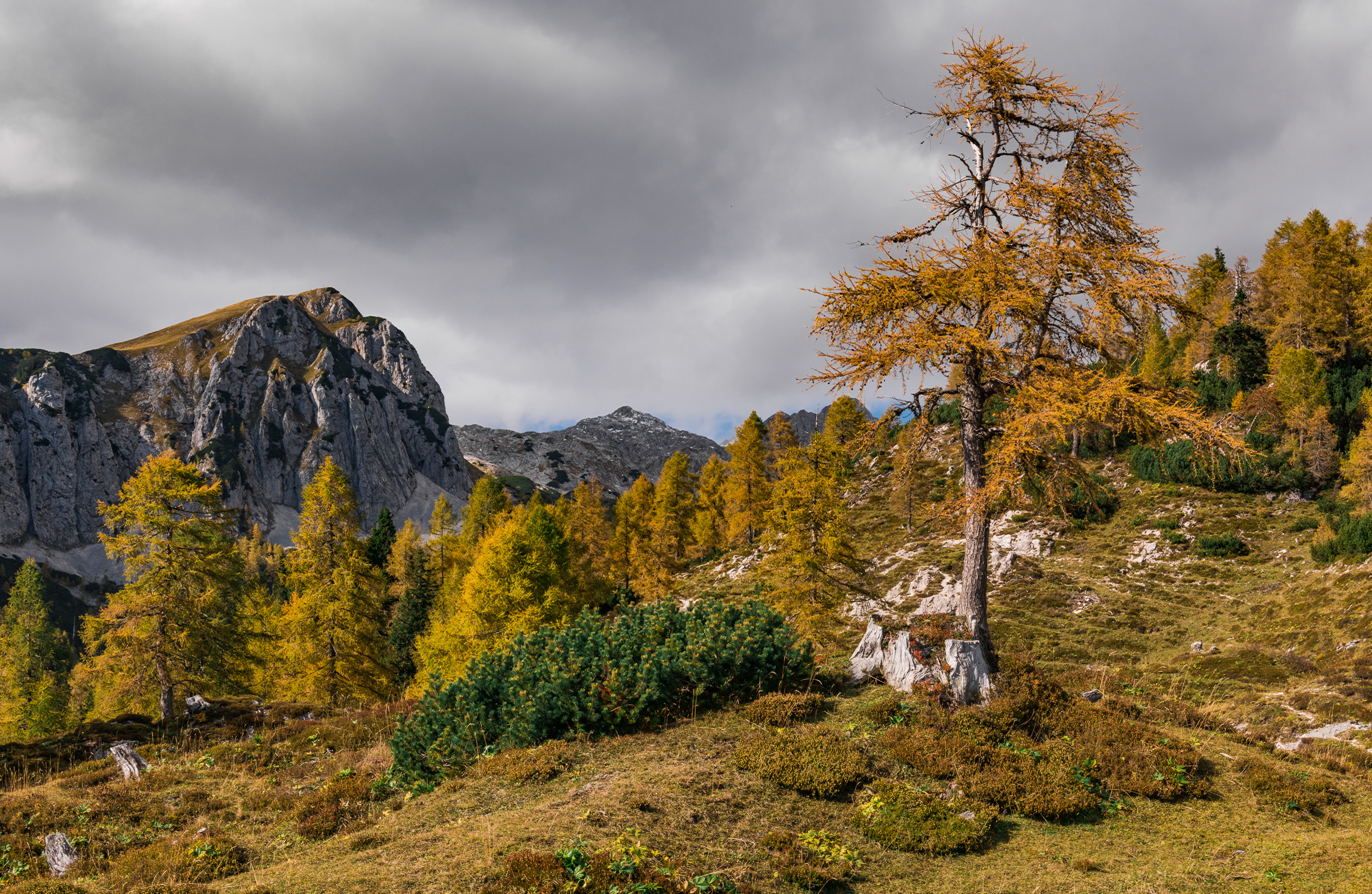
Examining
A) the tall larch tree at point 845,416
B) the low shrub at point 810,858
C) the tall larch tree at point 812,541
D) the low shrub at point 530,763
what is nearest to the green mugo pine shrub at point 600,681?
the low shrub at point 530,763

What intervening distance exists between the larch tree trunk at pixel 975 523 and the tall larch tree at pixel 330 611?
26.0 m

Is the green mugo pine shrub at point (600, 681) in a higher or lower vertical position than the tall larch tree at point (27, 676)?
higher

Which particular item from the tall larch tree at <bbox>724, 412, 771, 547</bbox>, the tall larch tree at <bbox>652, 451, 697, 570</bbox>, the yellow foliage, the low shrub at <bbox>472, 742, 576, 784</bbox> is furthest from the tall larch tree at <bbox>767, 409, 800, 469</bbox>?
the low shrub at <bbox>472, 742, 576, 784</bbox>

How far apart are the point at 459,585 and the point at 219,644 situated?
1297cm

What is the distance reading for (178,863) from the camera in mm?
7988

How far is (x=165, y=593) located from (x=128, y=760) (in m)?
11.6

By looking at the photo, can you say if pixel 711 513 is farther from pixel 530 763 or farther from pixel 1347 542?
pixel 530 763

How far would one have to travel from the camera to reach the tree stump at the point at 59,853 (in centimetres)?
869

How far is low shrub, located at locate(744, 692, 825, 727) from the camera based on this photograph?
10617 mm

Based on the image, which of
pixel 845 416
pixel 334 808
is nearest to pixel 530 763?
pixel 334 808

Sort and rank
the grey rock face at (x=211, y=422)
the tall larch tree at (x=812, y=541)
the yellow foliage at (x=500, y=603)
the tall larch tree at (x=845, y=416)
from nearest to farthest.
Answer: the yellow foliage at (x=500, y=603), the tall larch tree at (x=812, y=541), the tall larch tree at (x=845, y=416), the grey rock face at (x=211, y=422)

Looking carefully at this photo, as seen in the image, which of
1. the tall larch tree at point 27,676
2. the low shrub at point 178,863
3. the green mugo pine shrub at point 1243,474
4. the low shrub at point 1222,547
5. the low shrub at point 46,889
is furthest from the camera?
the green mugo pine shrub at point 1243,474

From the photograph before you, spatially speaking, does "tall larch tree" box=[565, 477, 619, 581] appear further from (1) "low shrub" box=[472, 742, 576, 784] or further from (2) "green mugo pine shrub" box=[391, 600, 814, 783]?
(1) "low shrub" box=[472, 742, 576, 784]

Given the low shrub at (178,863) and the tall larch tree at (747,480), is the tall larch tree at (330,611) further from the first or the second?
the tall larch tree at (747,480)
